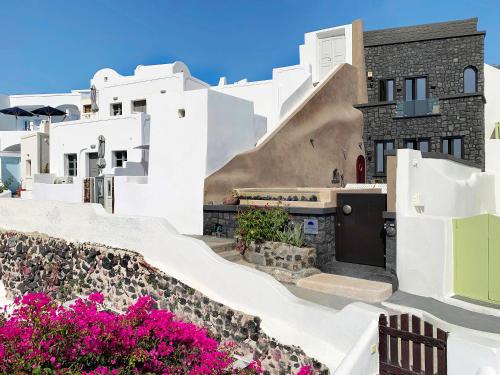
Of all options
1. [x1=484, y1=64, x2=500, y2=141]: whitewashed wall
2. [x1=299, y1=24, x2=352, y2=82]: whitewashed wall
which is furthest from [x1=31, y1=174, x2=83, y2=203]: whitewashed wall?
[x1=484, y1=64, x2=500, y2=141]: whitewashed wall

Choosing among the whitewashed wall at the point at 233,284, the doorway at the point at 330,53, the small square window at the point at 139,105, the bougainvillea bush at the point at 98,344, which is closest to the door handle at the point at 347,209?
the whitewashed wall at the point at 233,284

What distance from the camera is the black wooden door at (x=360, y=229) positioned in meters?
9.88

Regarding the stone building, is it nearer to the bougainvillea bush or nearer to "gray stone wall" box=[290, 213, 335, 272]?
"gray stone wall" box=[290, 213, 335, 272]

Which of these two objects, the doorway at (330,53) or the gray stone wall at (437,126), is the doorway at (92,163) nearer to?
the doorway at (330,53)

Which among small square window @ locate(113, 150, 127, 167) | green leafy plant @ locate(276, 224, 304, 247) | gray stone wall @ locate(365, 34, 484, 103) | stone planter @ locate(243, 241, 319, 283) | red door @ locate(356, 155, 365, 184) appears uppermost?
gray stone wall @ locate(365, 34, 484, 103)

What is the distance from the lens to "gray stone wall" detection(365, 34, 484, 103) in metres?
17.0

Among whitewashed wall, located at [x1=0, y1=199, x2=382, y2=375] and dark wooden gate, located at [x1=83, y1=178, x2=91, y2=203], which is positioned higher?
dark wooden gate, located at [x1=83, y1=178, x2=91, y2=203]

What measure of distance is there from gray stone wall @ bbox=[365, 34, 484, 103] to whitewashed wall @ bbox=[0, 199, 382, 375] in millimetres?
13386

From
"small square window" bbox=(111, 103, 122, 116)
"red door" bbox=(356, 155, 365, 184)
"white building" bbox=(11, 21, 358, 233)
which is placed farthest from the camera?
"small square window" bbox=(111, 103, 122, 116)

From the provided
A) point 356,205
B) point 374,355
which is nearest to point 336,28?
point 356,205

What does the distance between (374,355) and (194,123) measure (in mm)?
8319

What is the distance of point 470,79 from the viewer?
17000 millimetres

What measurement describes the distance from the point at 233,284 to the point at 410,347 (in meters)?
3.75

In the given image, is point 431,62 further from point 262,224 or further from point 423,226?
point 262,224
